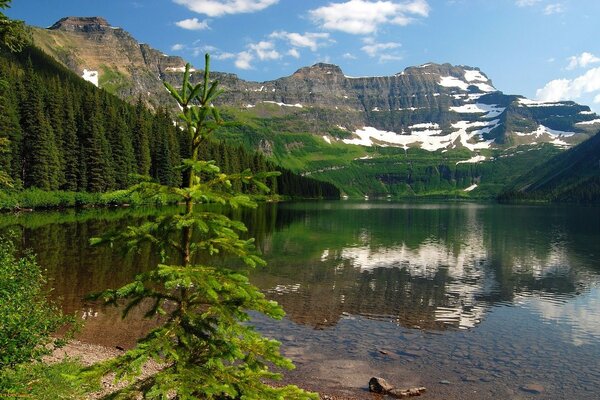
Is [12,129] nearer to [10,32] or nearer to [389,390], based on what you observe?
[10,32]

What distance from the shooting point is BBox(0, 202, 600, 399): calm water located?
2409cm

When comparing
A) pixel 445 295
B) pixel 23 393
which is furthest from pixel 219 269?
pixel 445 295

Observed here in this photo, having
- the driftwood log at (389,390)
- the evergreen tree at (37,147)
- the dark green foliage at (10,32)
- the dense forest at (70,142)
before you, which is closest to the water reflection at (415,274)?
the driftwood log at (389,390)

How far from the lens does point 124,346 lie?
81.9ft

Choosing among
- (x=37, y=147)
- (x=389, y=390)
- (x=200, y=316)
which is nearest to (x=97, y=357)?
(x=389, y=390)

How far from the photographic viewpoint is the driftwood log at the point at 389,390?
69.8ft

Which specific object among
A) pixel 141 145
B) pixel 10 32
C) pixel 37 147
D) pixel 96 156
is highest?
pixel 141 145

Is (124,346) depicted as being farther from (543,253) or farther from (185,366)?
(543,253)

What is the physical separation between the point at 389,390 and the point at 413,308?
56.4 feet

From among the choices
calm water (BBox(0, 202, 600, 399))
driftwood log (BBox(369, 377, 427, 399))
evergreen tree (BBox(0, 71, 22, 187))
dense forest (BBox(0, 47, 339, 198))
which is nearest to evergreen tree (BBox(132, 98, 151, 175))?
dense forest (BBox(0, 47, 339, 198))

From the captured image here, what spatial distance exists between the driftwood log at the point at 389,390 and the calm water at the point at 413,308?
23.6 inches

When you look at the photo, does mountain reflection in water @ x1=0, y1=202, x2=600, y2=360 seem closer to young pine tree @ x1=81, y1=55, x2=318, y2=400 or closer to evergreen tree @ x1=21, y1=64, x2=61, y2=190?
young pine tree @ x1=81, y1=55, x2=318, y2=400

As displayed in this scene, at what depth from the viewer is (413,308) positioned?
37.9 metres

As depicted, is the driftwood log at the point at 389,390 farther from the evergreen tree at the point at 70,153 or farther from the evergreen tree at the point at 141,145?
the evergreen tree at the point at 141,145
